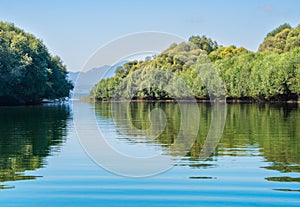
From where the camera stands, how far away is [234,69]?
307 ft

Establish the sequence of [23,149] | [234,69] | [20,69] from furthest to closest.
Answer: [234,69], [20,69], [23,149]

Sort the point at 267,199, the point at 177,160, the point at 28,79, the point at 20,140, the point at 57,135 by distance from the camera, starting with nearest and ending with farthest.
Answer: the point at 267,199, the point at 177,160, the point at 20,140, the point at 57,135, the point at 28,79

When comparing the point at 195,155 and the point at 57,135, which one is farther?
the point at 57,135

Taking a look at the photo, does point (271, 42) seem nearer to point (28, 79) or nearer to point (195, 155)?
point (28, 79)

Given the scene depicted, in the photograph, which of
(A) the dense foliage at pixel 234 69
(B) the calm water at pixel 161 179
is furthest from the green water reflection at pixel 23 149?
(A) the dense foliage at pixel 234 69

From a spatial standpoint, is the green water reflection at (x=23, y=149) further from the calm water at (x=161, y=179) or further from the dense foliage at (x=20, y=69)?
the dense foliage at (x=20, y=69)

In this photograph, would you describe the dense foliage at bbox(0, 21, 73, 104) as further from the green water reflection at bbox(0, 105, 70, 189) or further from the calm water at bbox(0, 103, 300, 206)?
the calm water at bbox(0, 103, 300, 206)

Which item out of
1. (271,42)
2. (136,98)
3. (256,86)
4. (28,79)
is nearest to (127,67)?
(136,98)

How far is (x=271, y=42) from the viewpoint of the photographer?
122 m

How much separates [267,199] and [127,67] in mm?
126354

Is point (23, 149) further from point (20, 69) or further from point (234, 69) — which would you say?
point (234, 69)

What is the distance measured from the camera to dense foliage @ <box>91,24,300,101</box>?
77.8m

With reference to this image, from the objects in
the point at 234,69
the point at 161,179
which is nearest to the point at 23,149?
the point at 161,179

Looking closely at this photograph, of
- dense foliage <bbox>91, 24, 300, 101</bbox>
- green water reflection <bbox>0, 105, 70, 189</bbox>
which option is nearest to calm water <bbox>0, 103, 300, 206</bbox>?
green water reflection <bbox>0, 105, 70, 189</bbox>
